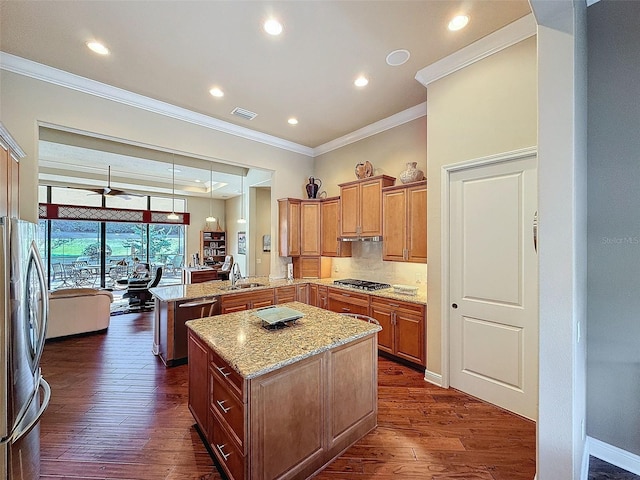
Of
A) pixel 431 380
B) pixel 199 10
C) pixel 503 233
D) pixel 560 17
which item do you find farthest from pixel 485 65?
pixel 431 380

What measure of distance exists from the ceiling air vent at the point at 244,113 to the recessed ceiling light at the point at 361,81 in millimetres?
1564

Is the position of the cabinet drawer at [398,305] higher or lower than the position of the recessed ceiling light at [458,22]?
lower

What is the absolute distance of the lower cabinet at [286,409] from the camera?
1.51 meters

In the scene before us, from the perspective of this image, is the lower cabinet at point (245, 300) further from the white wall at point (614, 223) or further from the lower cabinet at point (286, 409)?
the white wall at point (614, 223)

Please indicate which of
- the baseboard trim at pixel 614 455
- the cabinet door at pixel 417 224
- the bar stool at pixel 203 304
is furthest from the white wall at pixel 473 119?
the bar stool at pixel 203 304

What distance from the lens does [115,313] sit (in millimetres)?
5969

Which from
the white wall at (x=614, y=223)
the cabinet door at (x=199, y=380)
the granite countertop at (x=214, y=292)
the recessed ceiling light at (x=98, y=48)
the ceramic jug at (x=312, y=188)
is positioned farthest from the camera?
the ceramic jug at (x=312, y=188)

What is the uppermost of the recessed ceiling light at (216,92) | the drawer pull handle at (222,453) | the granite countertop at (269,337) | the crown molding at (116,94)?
the recessed ceiling light at (216,92)

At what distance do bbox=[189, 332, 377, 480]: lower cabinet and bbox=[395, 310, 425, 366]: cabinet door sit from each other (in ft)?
4.07

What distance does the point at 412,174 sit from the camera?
3.61 metres

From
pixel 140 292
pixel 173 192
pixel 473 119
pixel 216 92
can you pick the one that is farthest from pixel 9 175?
pixel 173 192

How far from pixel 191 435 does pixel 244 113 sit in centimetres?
380

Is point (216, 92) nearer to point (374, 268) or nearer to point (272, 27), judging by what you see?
point (272, 27)

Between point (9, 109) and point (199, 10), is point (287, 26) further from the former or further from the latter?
point (9, 109)
